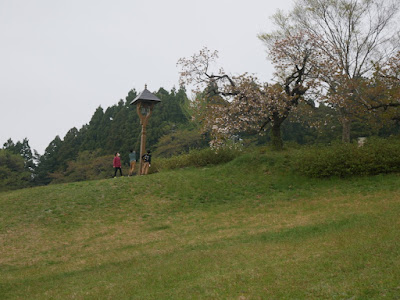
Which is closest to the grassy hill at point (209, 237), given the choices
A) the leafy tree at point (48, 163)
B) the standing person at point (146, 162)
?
the standing person at point (146, 162)

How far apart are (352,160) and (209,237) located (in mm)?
9041

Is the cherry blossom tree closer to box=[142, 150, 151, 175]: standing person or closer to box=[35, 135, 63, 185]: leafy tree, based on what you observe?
box=[142, 150, 151, 175]: standing person

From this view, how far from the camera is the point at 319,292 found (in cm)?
568

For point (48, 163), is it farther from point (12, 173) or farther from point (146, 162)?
point (146, 162)

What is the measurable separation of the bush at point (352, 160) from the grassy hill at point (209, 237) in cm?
58

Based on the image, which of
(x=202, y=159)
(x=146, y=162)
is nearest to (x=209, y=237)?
(x=146, y=162)

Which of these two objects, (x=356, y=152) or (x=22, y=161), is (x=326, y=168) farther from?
(x=22, y=161)

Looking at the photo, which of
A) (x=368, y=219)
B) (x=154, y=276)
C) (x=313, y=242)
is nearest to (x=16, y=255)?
(x=154, y=276)

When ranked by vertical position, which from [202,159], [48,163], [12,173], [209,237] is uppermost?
[48,163]

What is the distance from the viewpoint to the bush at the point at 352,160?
53.4ft

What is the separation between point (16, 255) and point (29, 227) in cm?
249

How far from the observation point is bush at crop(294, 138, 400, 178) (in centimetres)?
1628

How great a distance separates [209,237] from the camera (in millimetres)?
11102

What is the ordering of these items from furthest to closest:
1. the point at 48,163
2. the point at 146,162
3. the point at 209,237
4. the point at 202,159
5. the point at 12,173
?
the point at 48,163 < the point at 12,173 < the point at 202,159 < the point at 146,162 < the point at 209,237
